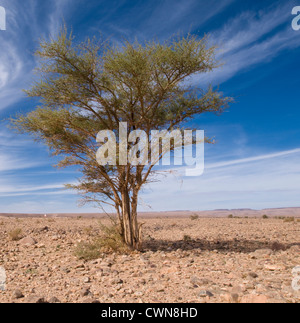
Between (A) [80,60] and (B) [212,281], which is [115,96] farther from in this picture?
(B) [212,281]

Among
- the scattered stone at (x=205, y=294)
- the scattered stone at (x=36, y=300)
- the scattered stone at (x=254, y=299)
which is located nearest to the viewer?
the scattered stone at (x=254, y=299)

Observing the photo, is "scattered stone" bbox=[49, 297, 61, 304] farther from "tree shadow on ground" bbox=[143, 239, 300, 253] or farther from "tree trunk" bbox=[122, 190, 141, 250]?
"tree shadow on ground" bbox=[143, 239, 300, 253]

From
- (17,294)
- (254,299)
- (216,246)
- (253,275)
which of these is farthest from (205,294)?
(216,246)

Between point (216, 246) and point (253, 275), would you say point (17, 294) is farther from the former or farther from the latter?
point (216, 246)

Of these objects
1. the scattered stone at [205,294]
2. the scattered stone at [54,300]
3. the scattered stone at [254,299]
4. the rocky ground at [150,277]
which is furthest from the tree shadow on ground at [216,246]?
the scattered stone at [254,299]

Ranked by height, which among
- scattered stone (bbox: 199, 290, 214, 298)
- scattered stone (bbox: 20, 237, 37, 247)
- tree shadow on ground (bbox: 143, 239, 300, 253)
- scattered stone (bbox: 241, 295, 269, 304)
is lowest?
tree shadow on ground (bbox: 143, 239, 300, 253)

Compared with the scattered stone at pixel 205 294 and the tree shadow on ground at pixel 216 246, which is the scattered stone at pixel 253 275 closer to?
the scattered stone at pixel 205 294

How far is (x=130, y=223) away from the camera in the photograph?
33.8ft

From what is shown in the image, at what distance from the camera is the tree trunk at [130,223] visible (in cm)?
1027

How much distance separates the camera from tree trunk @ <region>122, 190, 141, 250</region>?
1027 centimetres

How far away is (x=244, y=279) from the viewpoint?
6.44 metres

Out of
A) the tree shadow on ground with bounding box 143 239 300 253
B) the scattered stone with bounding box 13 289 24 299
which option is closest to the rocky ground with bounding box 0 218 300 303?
the scattered stone with bounding box 13 289 24 299
